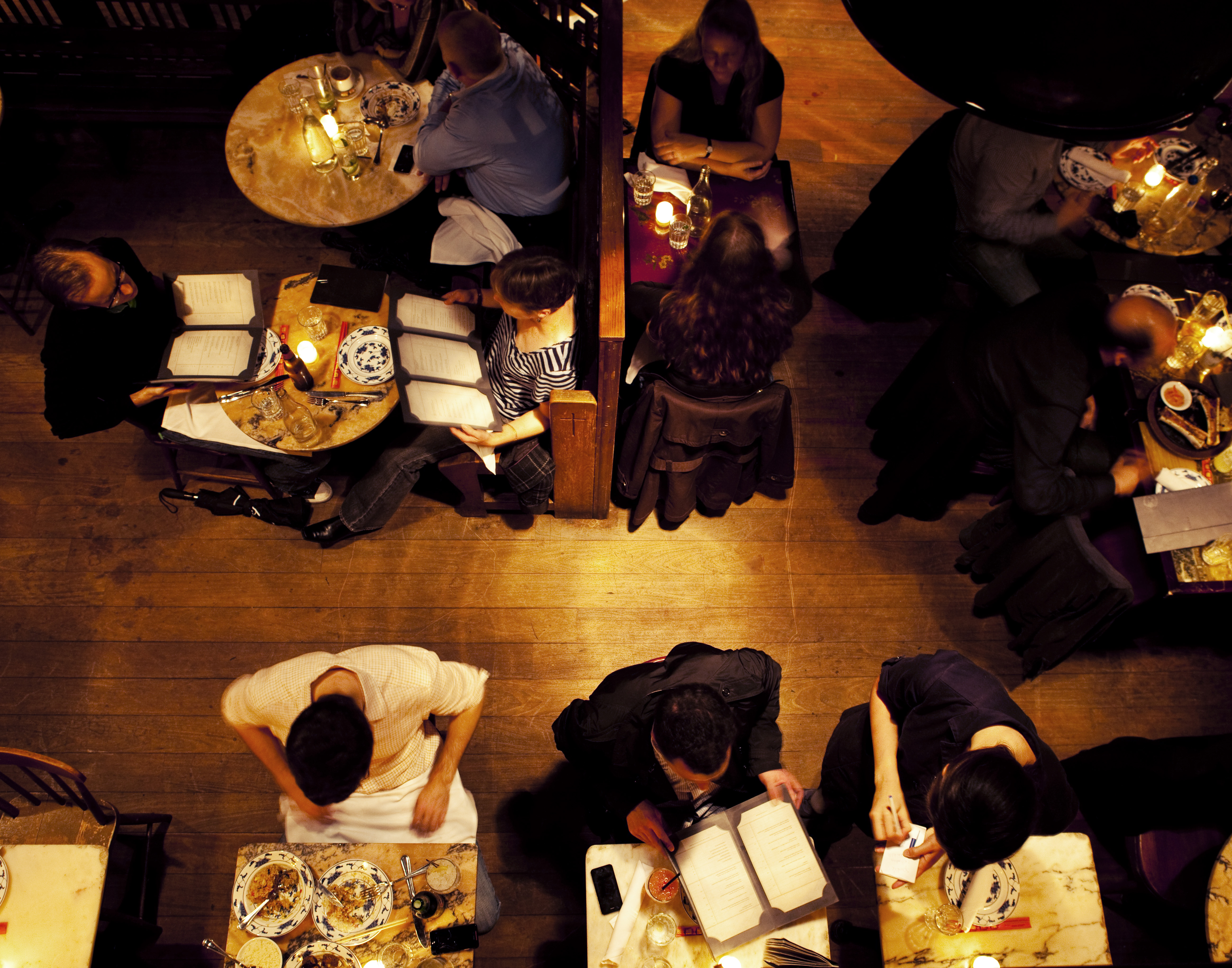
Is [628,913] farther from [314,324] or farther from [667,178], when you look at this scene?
[667,178]

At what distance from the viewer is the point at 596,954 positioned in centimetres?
215

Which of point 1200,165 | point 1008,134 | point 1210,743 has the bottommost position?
point 1210,743

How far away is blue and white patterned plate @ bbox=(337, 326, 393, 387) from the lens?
3049mm

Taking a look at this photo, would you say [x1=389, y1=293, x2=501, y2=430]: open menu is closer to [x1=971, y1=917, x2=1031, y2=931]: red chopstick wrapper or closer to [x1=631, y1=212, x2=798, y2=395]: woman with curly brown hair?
[x1=631, y1=212, x2=798, y2=395]: woman with curly brown hair

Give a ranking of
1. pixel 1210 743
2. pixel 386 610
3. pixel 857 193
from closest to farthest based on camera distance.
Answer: pixel 1210 743
pixel 386 610
pixel 857 193

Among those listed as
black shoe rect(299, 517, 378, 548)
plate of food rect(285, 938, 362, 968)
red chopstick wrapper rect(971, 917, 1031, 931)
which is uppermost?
plate of food rect(285, 938, 362, 968)

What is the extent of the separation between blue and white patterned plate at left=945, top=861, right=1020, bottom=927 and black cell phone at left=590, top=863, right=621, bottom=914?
0.94 meters

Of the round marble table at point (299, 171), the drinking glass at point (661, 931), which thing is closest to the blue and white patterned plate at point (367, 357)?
the round marble table at point (299, 171)

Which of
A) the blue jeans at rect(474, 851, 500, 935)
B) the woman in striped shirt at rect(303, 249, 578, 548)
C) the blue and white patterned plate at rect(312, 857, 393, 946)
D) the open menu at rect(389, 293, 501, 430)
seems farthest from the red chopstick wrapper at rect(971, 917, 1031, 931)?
the open menu at rect(389, 293, 501, 430)

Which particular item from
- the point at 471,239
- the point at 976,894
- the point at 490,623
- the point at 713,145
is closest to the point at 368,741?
the point at 490,623

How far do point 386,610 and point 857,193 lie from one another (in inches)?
137

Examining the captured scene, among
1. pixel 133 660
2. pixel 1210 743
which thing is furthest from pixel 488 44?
pixel 1210 743

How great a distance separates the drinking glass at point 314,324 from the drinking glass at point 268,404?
0.29m

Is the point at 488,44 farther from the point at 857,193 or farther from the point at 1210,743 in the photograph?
the point at 1210,743
